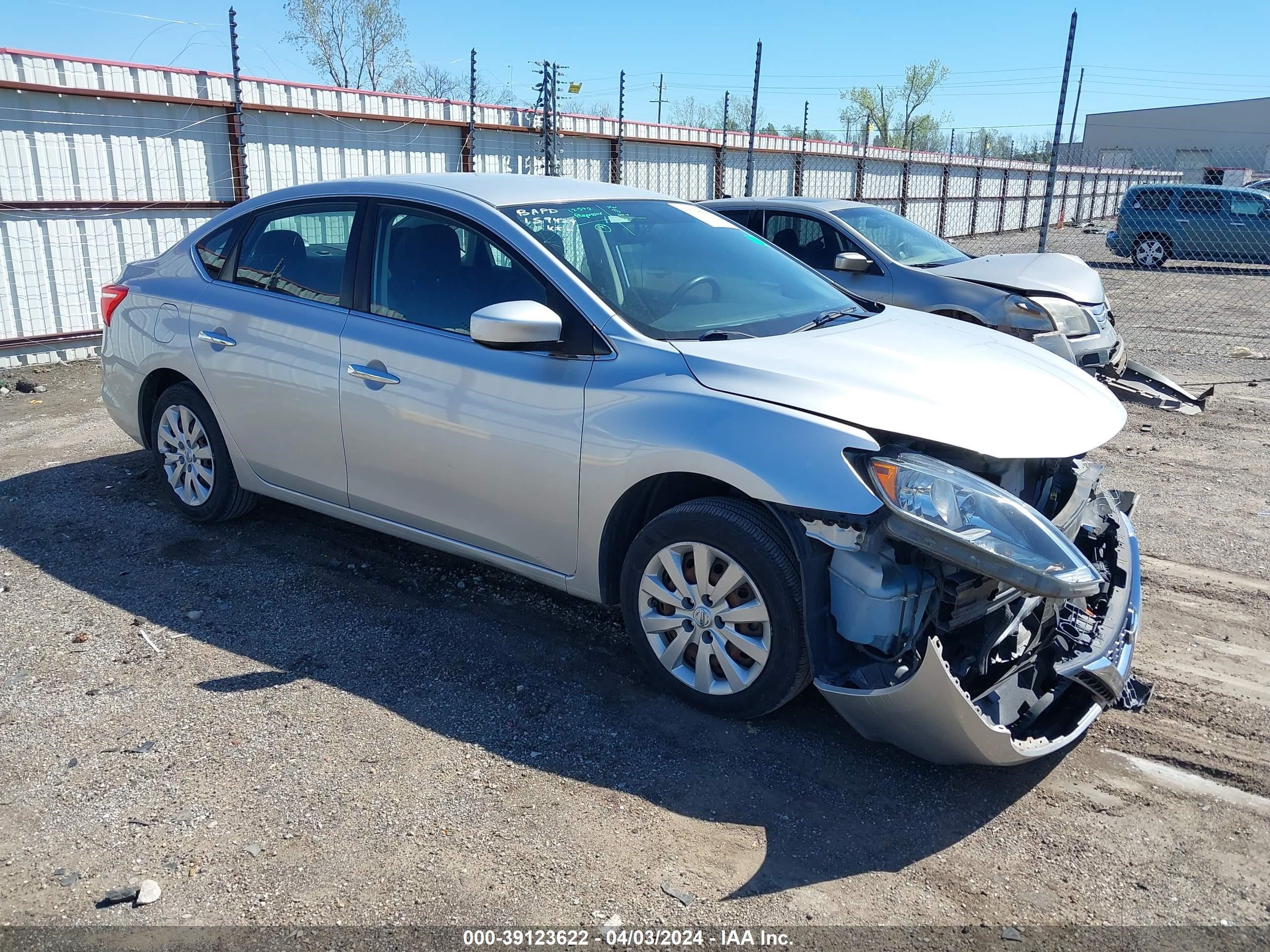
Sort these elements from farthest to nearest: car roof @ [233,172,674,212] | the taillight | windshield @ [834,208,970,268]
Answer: windshield @ [834,208,970,268]
the taillight
car roof @ [233,172,674,212]

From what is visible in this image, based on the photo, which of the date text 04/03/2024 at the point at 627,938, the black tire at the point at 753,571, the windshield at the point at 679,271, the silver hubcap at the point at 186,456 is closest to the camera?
the date text 04/03/2024 at the point at 627,938

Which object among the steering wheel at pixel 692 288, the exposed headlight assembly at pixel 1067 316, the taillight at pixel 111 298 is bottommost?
the exposed headlight assembly at pixel 1067 316

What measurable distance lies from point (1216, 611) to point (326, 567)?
4.24 m

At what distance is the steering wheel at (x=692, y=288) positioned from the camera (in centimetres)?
410

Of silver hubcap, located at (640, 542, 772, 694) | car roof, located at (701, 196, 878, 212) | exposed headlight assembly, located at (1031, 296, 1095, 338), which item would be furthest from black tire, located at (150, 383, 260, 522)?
exposed headlight assembly, located at (1031, 296, 1095, 338)

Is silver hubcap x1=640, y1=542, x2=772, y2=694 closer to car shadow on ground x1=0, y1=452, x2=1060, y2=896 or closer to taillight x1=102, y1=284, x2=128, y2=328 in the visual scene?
car shadow on ground x1=0, y1=452, x2=1060, y2=896

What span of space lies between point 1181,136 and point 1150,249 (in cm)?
4811

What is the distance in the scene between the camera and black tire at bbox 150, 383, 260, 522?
525 cm

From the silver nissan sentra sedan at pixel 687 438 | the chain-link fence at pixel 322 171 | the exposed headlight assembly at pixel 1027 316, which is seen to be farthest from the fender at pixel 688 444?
the chain-link fence at pixel 322 171

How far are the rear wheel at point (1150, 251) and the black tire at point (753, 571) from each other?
845 inches

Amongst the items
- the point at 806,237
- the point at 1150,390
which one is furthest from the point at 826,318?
the point at 1150,390

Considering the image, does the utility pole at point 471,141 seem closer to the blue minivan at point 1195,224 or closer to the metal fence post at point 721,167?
the metal fence post at point 721,167

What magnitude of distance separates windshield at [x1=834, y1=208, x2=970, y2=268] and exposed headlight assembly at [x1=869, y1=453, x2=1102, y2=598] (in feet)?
19.7

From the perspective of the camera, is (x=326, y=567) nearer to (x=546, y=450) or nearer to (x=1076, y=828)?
(x=546, y=450)
